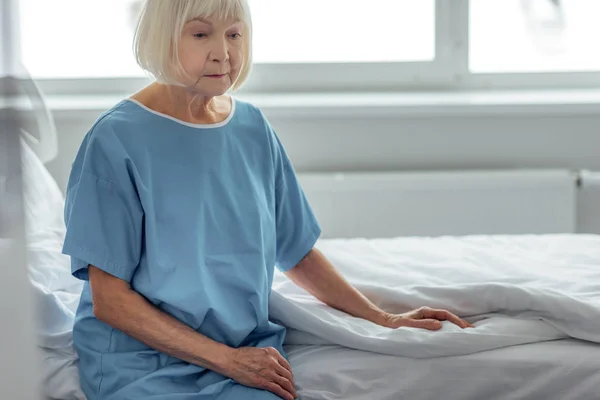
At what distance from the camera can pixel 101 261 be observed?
131cm

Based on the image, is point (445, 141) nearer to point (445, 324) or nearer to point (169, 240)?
point (445, 324)

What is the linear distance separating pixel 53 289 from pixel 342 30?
1.43 meters

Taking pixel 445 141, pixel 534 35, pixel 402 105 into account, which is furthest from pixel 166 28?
pixel 534 35

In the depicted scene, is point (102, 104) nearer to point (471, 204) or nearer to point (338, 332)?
point (471, 204)

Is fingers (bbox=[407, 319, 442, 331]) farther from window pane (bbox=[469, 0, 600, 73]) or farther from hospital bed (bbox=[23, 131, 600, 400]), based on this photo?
window pane (bbox=[469, 0, 600, 73])

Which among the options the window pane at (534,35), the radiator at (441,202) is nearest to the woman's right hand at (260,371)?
the radiator at (441,202)

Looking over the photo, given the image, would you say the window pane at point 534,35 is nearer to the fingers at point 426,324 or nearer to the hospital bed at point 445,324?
the hospital bed at point 445,324

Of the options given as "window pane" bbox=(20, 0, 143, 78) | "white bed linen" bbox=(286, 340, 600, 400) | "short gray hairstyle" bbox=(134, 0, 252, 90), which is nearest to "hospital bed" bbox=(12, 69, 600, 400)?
"white bed linen" bbox=(286, 340, 600, 400)

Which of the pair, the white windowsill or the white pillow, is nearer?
the white pillow

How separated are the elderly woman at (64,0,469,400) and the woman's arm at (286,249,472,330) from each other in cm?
4

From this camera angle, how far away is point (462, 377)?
1.42 m

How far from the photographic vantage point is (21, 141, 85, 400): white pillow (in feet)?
4.60

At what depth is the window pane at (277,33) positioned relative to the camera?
2.74 metres

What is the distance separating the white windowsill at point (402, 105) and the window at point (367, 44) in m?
0.15
